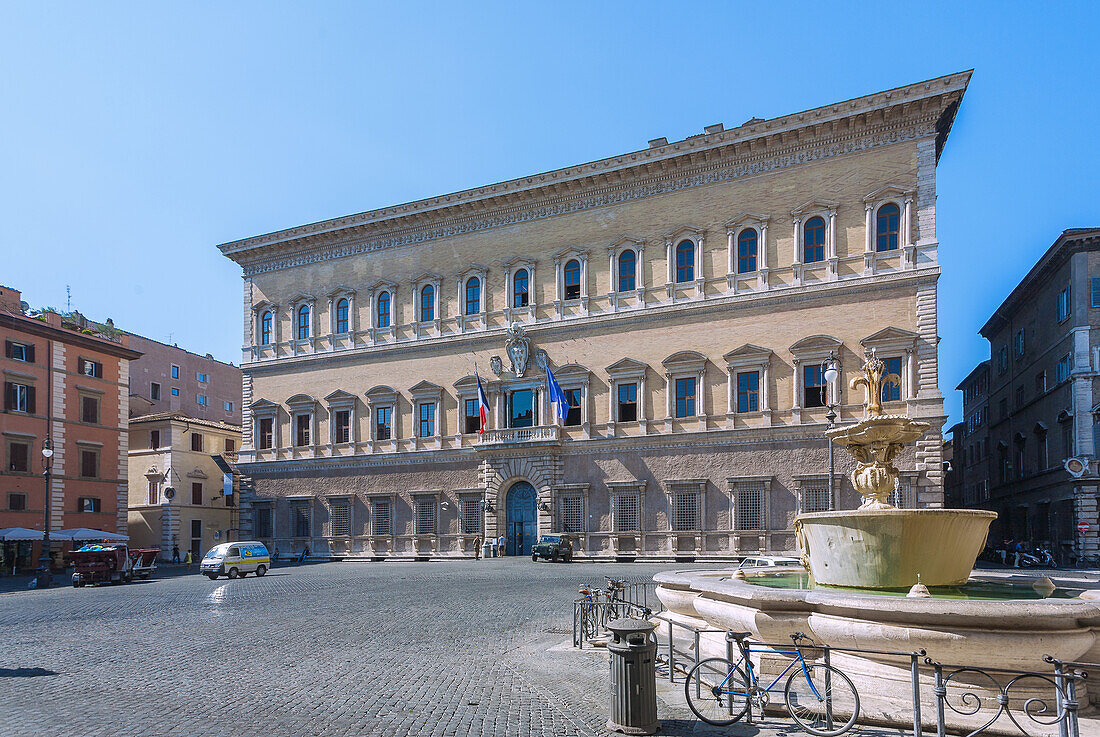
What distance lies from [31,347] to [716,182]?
34.2 m

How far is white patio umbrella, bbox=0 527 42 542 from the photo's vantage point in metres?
38.8

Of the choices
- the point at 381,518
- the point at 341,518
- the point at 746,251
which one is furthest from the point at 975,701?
the point at 341,518

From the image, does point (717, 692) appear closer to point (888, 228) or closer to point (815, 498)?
point (815, 498)

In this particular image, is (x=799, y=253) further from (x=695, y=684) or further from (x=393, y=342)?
(x=695, y=684)

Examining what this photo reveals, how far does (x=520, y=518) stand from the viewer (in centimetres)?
4178

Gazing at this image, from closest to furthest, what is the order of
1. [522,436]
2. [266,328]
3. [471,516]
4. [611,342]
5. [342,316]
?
[611,342], [522,436], [471,516], [342,316], [266,328]

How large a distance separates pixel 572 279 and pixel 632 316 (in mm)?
3836

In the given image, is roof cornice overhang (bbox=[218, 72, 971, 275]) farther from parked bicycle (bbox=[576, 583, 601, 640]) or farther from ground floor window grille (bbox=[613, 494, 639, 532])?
parked bicycle (bbox=[576, 583, 601, 640])

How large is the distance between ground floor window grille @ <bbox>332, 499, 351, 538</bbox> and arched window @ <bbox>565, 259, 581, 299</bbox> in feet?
53.2

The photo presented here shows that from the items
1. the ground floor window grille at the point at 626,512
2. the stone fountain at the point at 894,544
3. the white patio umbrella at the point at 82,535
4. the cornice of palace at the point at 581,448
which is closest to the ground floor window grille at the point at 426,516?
the cornice of palace at the point at 581,448

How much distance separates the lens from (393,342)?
4556 cm

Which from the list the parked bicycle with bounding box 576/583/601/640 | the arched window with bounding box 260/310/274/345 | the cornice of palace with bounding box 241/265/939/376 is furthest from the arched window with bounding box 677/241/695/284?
the parked bicycle with bounding box 576/583/601/640

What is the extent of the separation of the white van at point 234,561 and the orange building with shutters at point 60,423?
15.1 metres

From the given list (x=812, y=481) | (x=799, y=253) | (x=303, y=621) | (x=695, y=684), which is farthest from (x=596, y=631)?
(x=799, y=253)
